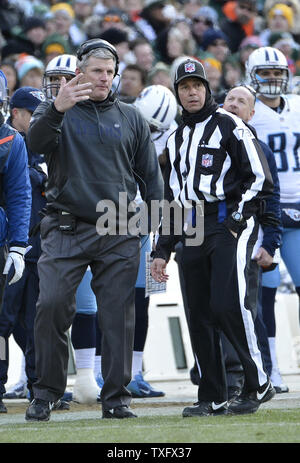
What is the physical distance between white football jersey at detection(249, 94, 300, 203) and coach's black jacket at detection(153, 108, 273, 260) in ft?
6.89

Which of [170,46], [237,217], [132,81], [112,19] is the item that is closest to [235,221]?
[237,217]

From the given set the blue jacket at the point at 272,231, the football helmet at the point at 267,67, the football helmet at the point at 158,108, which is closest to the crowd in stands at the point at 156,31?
the football helmet at the point at 158,108

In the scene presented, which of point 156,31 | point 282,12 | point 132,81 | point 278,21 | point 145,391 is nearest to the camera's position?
point 145,391

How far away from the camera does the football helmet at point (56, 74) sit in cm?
832

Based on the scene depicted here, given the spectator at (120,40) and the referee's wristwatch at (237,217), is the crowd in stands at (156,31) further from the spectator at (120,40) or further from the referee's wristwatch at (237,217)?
the referee's wristwatch at (237,217)

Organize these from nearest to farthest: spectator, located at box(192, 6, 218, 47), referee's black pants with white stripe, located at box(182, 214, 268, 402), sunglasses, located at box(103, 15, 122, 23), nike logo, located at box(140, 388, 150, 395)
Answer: referee's black pants with white stripe, located at box(182, 214, 268, 402) → nike logo, located at box(140, 388, 150, 395) → sunglasses, located at box(103, 15, 122, 23) → spectator, located at box(192, 6, 218, 47)

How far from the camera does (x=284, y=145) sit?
9148 millimetres

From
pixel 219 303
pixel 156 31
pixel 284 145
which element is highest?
pixel 156 31

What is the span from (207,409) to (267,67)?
339 centimetres

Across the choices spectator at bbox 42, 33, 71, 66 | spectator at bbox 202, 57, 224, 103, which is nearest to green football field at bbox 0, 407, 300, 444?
spectator at bbox 202, 57, 224, 103

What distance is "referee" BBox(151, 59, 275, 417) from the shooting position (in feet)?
22.3

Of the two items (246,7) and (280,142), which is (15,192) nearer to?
(280,142)

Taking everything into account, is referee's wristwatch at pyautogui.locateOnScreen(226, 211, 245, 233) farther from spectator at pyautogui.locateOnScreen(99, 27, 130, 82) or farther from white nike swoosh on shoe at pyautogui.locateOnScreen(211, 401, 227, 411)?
spectator at pyautogui.locateOnScreen(99, 27, 130, 82)

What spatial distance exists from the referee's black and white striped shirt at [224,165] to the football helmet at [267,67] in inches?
88.6
